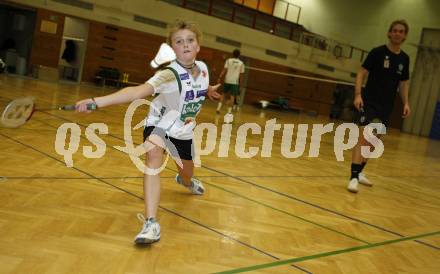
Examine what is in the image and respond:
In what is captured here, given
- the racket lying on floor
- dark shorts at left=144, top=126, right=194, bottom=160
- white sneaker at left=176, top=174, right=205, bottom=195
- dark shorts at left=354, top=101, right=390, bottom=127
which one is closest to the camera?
the racket lying on floor

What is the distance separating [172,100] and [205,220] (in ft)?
3.29

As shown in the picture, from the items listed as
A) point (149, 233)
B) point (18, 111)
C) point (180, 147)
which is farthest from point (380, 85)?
point (18, 111)

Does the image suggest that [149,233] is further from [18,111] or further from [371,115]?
[371,115]

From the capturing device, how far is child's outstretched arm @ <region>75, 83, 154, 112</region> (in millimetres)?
2611

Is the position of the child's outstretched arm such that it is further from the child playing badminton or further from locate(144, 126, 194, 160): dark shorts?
locate(144, 126, 194, 160): dark shorts

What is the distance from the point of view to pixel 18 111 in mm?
3512

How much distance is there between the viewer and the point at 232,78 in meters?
15.5

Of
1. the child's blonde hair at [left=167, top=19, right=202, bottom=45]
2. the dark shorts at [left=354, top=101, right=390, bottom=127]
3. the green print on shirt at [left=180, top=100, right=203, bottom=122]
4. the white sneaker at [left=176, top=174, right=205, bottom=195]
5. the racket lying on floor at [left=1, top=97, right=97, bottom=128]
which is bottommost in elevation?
the white sneaker at [left=176, top=174, right=205, bottom=195]

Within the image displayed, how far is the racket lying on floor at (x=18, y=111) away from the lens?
10.9 feet

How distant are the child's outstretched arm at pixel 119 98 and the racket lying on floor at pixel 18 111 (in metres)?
Answer: 0.74

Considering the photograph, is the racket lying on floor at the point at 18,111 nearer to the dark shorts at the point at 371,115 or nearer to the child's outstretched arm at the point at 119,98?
the child's outstretched arm at the point at 119,98

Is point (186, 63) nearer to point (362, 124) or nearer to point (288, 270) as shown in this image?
point (288, 270)

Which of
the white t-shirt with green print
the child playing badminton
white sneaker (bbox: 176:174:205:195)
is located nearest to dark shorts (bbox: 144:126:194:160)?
the child playing badminton

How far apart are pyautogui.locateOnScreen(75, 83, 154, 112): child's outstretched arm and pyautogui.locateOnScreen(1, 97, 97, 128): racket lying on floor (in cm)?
74
